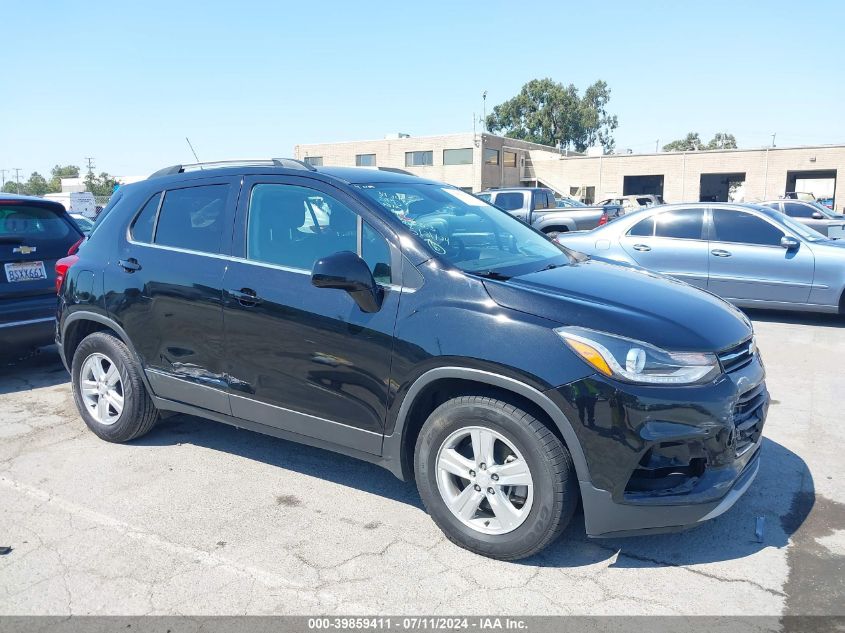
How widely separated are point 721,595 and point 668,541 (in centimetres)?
50

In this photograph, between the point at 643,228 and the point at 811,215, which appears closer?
the point at 643,228

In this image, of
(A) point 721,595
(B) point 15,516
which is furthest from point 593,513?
(B) point 15,516

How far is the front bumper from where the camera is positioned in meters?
2.90

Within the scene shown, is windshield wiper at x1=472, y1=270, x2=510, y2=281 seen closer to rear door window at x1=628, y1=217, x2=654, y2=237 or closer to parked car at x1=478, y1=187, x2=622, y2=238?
rear door window at x1=628, y1=217, x2=654, y2=237

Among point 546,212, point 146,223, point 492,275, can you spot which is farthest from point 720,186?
point 492,275

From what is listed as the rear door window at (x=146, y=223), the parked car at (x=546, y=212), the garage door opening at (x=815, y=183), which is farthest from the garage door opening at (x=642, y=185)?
the rear door window at (x=146, y=223)

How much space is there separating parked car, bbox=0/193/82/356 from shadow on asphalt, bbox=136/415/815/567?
1.90 metres

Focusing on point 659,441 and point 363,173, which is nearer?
point 659,441

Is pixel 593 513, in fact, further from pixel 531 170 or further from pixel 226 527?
pixel 531 170

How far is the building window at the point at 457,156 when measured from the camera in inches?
1891

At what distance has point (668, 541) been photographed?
3.47 m

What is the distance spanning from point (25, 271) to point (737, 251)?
27.6ft

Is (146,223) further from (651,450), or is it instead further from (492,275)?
(651,450)

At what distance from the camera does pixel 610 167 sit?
49531 mm
